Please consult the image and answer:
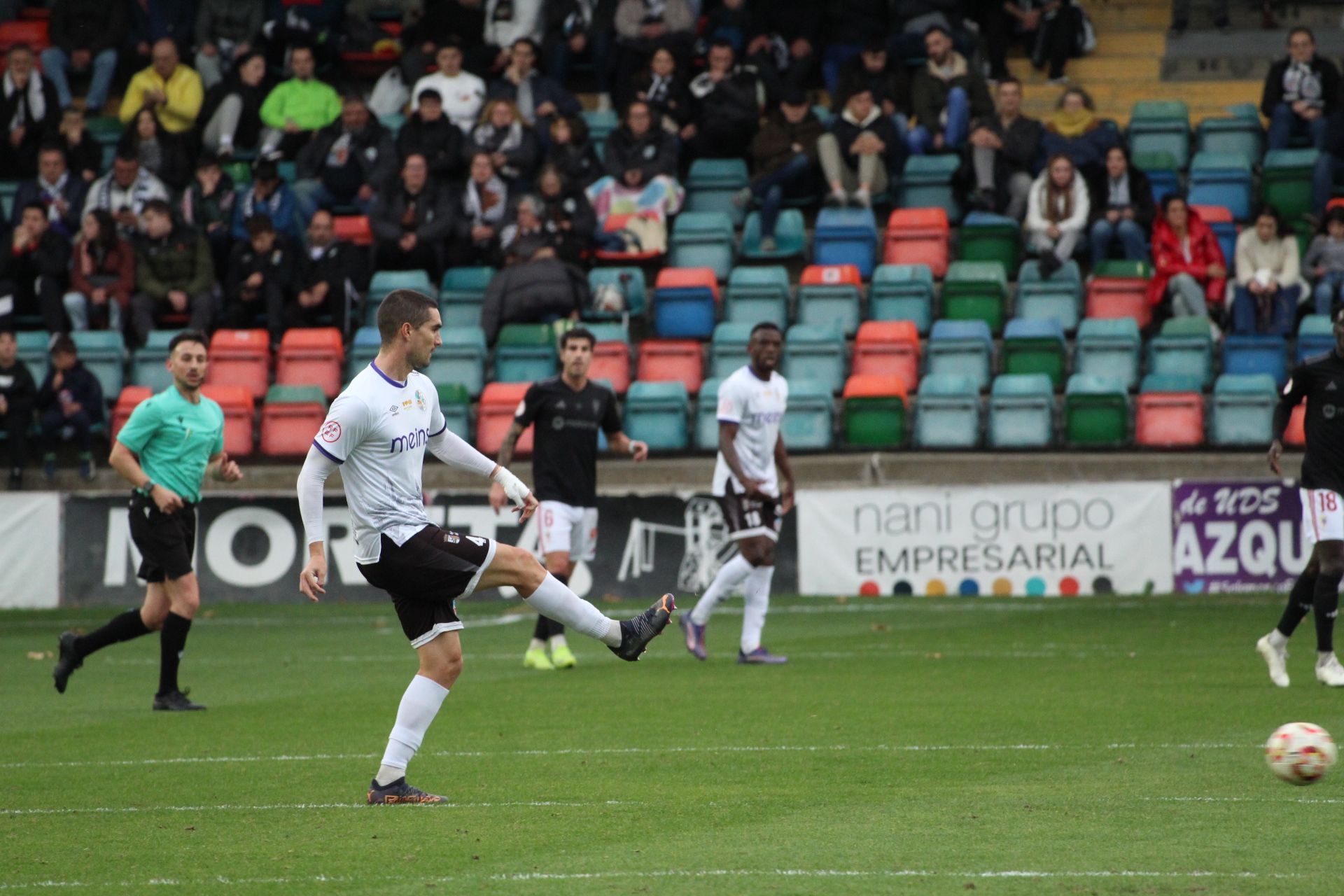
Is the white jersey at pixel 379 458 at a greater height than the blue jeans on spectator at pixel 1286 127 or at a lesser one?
lesser

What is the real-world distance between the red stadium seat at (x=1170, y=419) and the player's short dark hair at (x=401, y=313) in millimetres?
13129

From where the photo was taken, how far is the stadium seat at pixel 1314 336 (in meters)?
19.4

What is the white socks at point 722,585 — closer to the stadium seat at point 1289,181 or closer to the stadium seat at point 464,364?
the stadium seat at point 464,364

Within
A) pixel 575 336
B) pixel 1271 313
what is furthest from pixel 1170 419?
pixel 575 336

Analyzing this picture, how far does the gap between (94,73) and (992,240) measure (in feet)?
44.8

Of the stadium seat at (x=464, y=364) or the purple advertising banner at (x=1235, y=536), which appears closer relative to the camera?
the purple advertising banner at (x=1235, y=536)

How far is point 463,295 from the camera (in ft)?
73.7

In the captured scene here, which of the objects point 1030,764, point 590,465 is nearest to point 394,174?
point 590,465

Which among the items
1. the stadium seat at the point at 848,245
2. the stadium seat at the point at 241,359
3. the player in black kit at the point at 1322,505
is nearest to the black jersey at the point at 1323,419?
the player in black kit at the point at 1322,505

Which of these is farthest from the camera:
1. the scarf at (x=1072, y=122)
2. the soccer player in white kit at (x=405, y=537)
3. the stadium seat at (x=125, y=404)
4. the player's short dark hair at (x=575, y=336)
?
the scarf at (x=1072, y=122)

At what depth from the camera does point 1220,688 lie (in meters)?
11.4

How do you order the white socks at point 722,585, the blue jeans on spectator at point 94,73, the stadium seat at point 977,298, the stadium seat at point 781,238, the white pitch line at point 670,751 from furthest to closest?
the blue jeans on spectator at point 94,73 < the stadium seat at point 781,238 < the stadium seat at point 977,298 < the white socks at point 722,585 < the white pitch line at point 670,751

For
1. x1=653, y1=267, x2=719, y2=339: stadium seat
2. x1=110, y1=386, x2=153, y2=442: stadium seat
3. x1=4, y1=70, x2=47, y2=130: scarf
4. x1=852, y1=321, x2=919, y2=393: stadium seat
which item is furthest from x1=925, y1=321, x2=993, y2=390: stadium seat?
x1=4, y1=70, x2=47, y2=130: scarf

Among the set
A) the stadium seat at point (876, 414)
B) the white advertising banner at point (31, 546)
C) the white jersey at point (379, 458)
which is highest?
the white jersey at point (379, 458)
